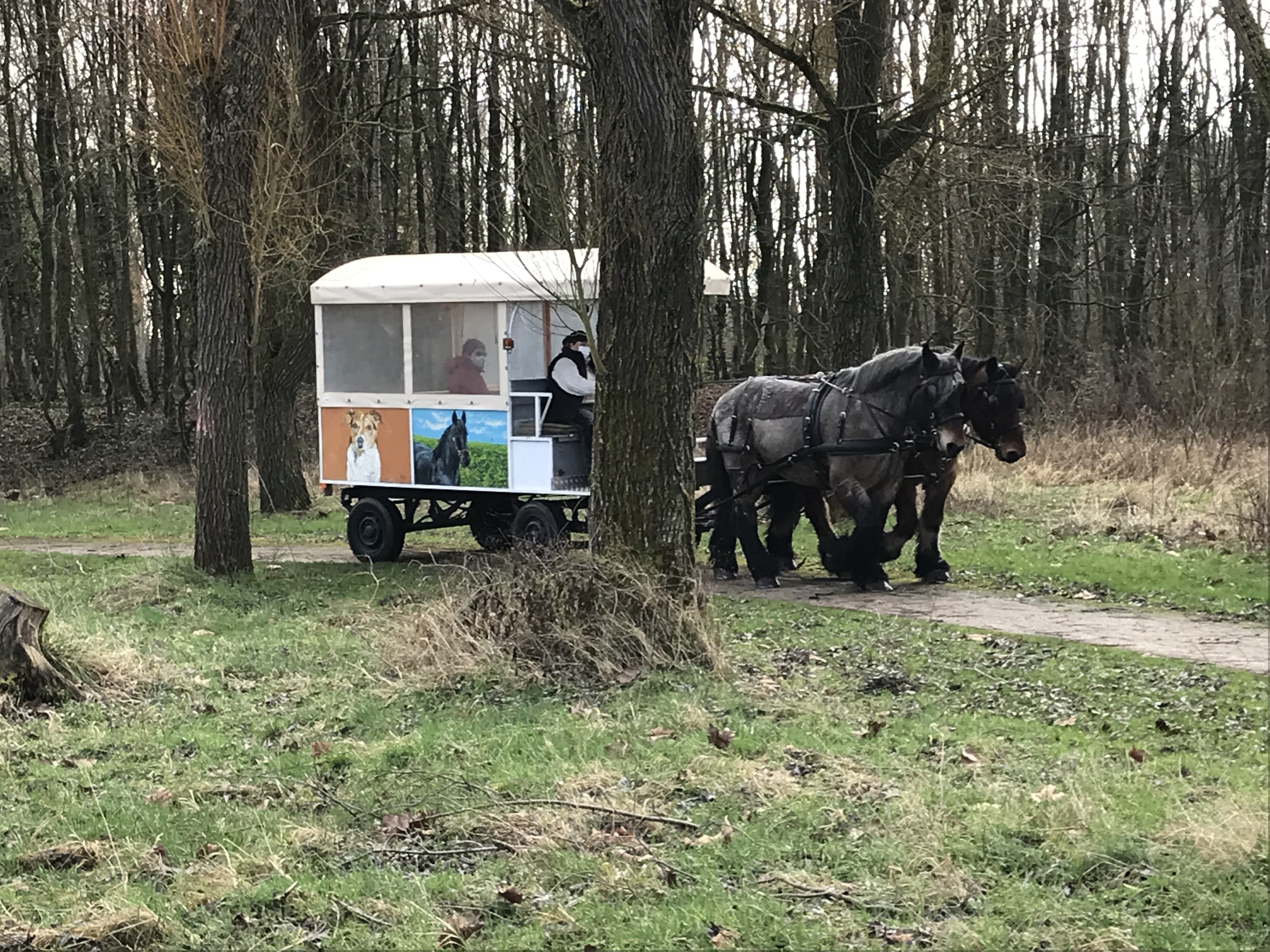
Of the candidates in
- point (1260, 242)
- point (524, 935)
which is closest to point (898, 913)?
point (524, 935)

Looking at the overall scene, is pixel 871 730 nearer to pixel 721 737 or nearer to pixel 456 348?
pixel 721 737

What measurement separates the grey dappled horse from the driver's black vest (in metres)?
→ 1.41

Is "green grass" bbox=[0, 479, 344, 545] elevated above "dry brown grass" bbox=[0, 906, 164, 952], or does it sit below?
above

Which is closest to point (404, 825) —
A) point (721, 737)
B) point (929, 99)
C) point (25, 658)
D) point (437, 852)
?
point (437, 852)

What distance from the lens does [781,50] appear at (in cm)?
1587

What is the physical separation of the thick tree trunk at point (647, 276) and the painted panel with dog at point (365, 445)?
5783 millimetres

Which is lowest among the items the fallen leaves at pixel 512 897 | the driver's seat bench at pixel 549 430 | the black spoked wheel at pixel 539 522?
the fallen leaves at pixel 512 897

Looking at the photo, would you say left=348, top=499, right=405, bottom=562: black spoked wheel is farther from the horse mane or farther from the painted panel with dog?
the horse mane

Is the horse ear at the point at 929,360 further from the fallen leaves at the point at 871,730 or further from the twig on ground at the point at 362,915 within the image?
the twig on ground at the point at 362,915

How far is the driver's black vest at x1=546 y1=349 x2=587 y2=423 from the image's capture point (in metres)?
14.4

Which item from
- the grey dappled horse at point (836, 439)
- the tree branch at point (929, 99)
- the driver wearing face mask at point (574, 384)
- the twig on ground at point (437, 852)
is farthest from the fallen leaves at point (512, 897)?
the tree branch at point (929, 99)

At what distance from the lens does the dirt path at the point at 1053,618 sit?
948 cm

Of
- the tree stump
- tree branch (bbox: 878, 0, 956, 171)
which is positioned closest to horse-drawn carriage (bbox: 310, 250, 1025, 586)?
tree branch (bbox: 878, 0, 956, 171)

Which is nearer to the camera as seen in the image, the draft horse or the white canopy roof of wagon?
the draft horse
